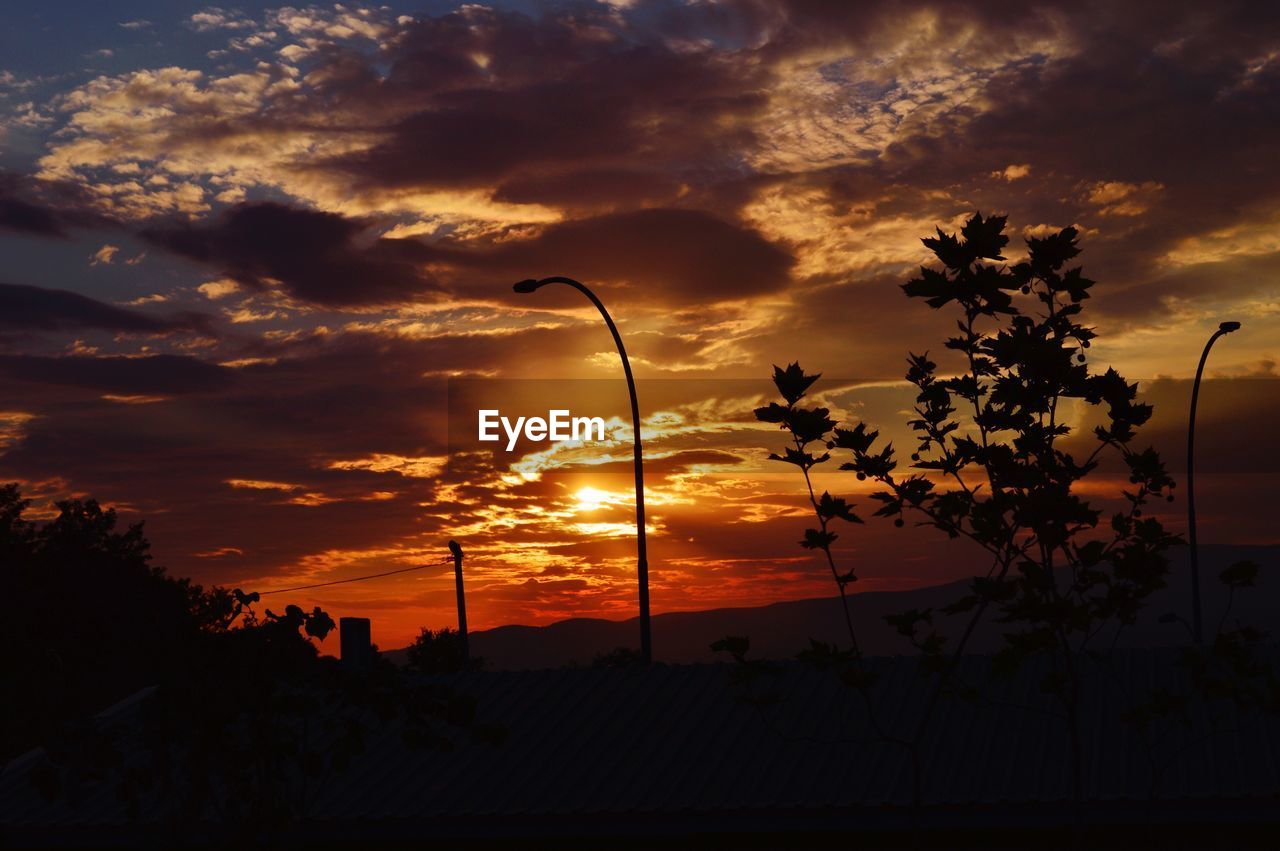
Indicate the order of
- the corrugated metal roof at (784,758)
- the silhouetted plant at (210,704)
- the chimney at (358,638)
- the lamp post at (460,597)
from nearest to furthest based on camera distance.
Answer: the silhouetted plant at (210,704), the corrugated metal roof at (784,758), the chimney at (358,638), the lamp post at (460,597)

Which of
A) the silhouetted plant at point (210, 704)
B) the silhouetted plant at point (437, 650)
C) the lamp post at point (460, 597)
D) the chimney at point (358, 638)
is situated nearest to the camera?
the silhouetted plant at point (210, 704)

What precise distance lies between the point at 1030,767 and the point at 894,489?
734 centimetres

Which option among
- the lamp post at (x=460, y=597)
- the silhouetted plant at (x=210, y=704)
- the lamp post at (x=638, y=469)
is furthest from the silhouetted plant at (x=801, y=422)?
the lamp post at (x=460, y=597)

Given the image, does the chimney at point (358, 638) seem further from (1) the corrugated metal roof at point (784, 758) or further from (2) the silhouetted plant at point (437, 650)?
(2) the silhouetted plant at point (437, 650)

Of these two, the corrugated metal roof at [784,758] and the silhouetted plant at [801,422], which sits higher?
the silhouetted plant at [801,422]

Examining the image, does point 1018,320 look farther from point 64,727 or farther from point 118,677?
point 118,677

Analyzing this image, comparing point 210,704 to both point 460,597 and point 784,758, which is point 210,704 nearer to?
point 784,758

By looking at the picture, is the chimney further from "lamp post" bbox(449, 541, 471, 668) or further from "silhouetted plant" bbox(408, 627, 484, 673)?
"silhouetted plant" bbox(408, 627, 484, 673)

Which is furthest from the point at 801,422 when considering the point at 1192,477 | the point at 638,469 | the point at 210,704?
the point at 1192,477

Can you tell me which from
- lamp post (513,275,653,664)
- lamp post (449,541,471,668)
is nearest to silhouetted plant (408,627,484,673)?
lamp post (449,541,471,668)

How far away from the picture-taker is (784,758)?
794 inches

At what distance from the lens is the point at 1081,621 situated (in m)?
12.6

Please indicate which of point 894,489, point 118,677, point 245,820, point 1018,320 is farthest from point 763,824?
point 118,677

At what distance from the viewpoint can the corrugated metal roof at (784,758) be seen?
18.7 meters
